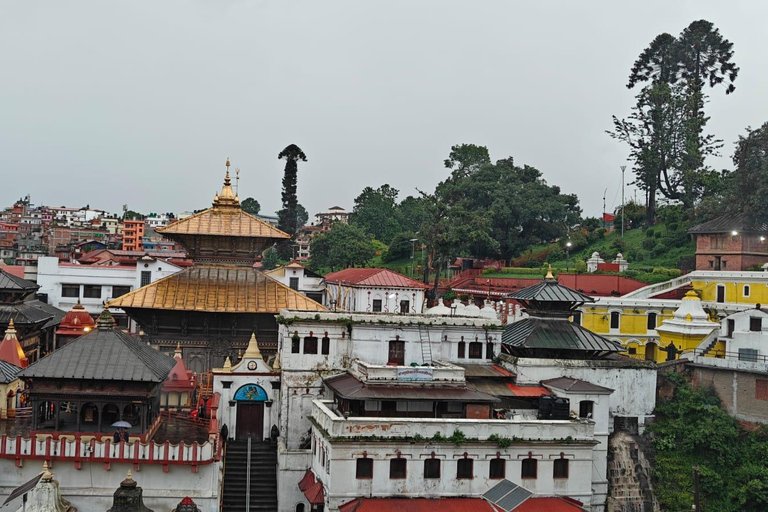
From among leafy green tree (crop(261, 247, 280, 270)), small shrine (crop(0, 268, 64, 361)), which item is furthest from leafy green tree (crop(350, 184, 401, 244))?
small shrine (crop(0, 268, 64, 361))

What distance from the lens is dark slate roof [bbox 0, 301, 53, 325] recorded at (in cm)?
4989

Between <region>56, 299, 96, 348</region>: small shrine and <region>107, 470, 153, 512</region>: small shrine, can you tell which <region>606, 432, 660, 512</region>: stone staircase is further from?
<region>56, 299, 96, 348</region>: small shrine

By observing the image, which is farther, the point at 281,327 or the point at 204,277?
the point at 204,277

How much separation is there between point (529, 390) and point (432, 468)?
7337 mm

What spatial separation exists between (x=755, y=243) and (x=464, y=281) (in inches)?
1071

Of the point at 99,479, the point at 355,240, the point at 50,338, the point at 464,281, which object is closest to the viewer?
the point at 99,479

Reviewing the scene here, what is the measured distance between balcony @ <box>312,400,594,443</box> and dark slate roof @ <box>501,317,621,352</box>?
6.71 m

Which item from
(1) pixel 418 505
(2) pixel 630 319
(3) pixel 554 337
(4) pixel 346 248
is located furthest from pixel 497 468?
(4) pixel 346 248

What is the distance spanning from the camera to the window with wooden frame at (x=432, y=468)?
32562 mm

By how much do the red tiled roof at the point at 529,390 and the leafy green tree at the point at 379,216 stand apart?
3236 inches

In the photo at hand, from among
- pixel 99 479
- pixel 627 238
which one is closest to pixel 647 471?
pixel 99 479

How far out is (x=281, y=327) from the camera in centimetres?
3847

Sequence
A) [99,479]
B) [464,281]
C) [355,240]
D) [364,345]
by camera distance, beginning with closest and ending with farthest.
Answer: [99,479], [364,345], [464,281], [355,240]

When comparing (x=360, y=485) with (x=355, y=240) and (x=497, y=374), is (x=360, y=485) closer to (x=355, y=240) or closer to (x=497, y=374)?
(x=497, y=374)
